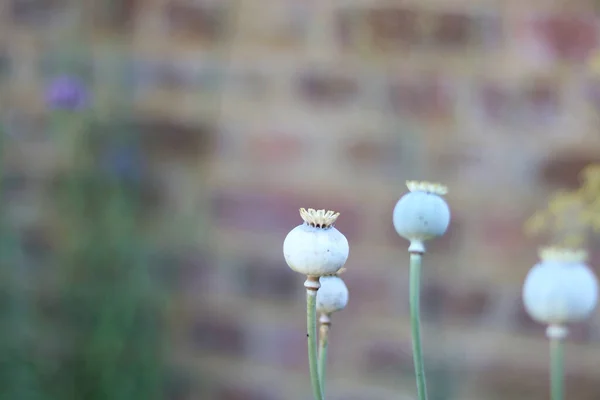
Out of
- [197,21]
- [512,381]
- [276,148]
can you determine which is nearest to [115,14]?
[197,21]

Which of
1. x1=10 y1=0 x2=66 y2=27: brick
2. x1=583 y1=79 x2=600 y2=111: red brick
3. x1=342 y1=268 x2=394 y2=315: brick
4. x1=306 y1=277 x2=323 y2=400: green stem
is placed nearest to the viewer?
x1=306 y1=277 x2=323 y2=400: green stem

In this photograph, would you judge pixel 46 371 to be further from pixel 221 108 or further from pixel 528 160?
pixel 528 160

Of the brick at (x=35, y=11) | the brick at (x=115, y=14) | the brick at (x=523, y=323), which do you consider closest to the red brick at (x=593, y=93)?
the brick at (x=523, y=323)

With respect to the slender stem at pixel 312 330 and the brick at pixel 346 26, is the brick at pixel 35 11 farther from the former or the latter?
the slender stem at pixel 312 330

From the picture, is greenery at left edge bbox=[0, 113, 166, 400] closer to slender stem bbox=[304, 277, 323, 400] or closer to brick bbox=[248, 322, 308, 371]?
brick bbox=[248, 322, 308, 371]

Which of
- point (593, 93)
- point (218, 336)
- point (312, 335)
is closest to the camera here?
point (312, 335)

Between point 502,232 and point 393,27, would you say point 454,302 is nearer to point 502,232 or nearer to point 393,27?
point 502,232

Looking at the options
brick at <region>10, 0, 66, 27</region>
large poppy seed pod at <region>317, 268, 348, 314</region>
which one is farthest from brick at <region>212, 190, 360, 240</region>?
large poppy seed pod at <region>317, 268, 348, 314</region>

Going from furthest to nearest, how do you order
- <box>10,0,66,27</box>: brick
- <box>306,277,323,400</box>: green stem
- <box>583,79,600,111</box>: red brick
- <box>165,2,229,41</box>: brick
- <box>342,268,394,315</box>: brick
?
<box>10,0,66,27</box>: brick
<box>165,2,229,41</box>: brick
<box>342,268,394,315</box>: brick
<box>583,79,600,111</box>: red brick
<box>306,277,323,400</box>: green stem
